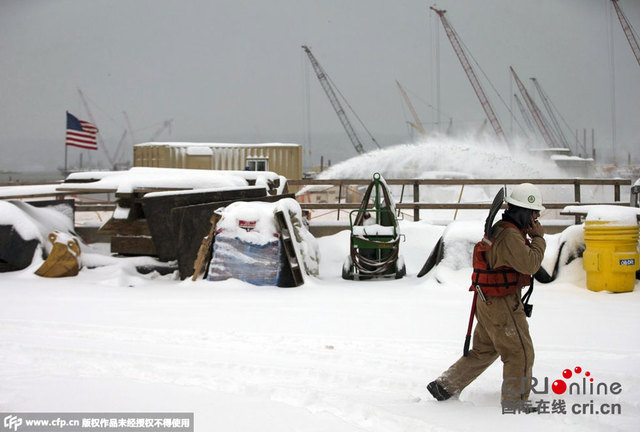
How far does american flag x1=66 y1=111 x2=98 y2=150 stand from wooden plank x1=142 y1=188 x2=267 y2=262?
22.7 m

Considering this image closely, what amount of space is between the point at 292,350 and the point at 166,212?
4638 millimetres

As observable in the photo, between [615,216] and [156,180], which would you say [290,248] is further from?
[615,216]

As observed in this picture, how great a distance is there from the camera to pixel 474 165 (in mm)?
30656

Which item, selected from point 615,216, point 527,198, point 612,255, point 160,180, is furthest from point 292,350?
point 160,180

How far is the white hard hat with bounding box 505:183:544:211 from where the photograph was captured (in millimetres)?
3770

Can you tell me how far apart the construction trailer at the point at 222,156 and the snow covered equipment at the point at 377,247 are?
18280 millimetres

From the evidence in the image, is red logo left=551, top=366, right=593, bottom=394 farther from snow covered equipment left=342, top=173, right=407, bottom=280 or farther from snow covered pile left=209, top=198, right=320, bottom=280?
snow covered pile left=209, top=198, right=320, bottom=280

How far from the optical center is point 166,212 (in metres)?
9.31

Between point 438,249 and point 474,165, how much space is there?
22809 millimetres

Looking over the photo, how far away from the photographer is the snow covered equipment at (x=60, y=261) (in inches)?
356

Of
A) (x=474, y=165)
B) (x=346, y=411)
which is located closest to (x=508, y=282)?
(x=346, y=411)

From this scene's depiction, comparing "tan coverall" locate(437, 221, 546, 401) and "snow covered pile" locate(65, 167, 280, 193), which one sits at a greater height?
"snow covered pile" locate(65, 167, 280, 193)

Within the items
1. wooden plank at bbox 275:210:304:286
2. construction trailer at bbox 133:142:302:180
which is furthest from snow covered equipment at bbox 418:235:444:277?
construction trailer at bbox 133:142:302:180

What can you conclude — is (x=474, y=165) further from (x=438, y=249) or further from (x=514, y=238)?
(x=514, y=238)
